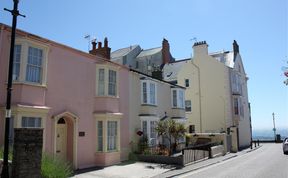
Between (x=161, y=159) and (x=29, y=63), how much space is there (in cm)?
1056

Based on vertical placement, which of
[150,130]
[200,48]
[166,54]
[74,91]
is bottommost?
[150,130]

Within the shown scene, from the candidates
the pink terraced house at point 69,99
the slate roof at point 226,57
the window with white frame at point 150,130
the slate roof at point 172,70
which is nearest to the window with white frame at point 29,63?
the pink terraced house at point 69,99

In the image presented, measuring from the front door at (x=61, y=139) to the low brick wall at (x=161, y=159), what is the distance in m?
5.94

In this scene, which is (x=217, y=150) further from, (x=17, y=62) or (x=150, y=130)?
(x=17, y=62)

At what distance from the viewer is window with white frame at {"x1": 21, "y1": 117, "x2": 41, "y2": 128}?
14.4 meters

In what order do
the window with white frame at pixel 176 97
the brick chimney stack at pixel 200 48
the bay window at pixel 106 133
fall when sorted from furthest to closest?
the brick chimney stack at pixel 200 48 → the window with white frame at pixel 176 97 → the bay window at pixel 106 133

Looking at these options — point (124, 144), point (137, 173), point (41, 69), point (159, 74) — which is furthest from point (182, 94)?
point (41, 69)

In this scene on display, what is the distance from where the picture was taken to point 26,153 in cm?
1023

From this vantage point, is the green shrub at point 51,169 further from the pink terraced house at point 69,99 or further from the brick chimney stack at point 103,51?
the brick chimney stack at point 103,51

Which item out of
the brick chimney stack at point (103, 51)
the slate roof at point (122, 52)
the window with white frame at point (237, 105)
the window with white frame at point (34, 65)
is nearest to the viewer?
the window with white frame at point (34, 65)

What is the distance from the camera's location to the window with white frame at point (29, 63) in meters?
14.6

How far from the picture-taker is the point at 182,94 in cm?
3031

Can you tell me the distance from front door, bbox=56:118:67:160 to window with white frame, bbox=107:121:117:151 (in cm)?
287

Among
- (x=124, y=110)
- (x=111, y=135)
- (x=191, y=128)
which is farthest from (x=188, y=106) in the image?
(x=111, y=135)
